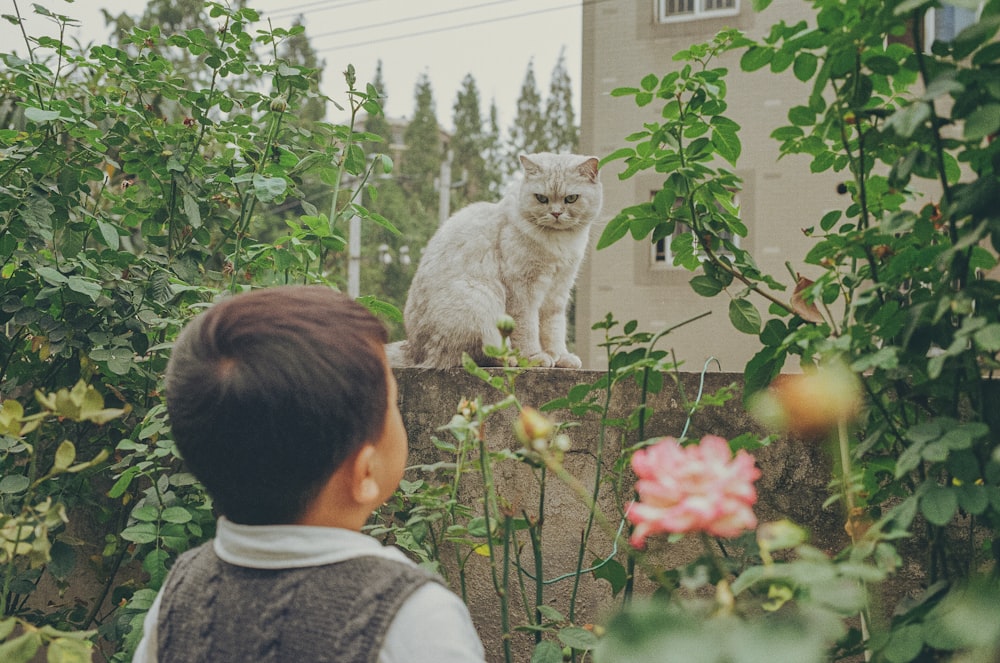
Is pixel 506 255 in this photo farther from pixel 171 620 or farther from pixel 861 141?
pixel 171 620

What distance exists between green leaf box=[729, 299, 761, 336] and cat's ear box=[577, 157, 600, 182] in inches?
54.9

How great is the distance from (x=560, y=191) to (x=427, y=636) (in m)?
1.92

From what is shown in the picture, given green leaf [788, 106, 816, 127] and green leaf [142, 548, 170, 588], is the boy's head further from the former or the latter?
green leaf [788, 106, 816, 127]

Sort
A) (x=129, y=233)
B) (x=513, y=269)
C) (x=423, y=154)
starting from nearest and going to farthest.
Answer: (x=129, y=233)
(x=513, y=269)
(x=423, y=154)

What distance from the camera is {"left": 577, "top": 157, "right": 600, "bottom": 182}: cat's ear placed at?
266 cm

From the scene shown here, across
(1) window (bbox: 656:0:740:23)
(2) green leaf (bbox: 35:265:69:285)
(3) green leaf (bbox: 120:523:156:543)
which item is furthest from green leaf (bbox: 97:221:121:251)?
(1) window (bbox: 656:0:740:23)

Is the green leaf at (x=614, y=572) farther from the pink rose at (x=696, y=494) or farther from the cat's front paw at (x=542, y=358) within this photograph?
the cat's front paw at (x=542, y=358)

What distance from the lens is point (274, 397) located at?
87 cm

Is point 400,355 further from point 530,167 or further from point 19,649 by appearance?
point 19,649

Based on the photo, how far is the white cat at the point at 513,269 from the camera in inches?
86.1

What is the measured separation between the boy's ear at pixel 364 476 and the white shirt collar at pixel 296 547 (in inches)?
1.9

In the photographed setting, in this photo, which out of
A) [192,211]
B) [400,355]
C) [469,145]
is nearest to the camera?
[192,211]

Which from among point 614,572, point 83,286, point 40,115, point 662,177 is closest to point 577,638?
point 614,572

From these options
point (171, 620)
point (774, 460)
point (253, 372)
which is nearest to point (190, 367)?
point (253, 372)
